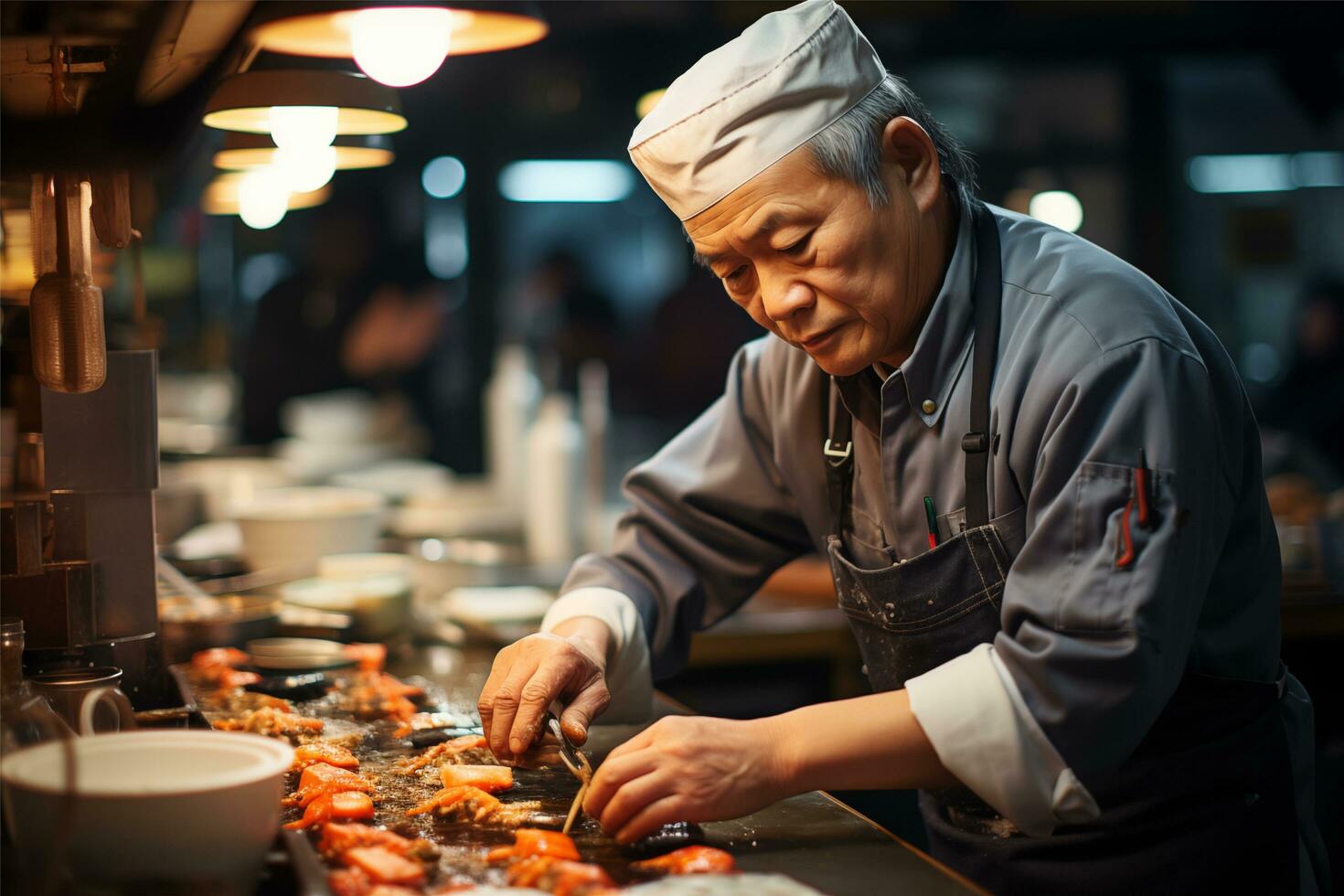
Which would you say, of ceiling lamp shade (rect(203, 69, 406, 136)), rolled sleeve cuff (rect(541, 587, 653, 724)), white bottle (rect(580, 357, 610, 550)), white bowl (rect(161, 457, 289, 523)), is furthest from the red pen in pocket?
white bowl (rect(161, 457, 289, 523))

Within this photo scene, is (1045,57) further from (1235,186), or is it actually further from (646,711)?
(646,711)

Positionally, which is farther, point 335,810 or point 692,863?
point 335,810

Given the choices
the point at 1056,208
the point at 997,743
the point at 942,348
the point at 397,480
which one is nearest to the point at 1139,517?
the point at 997,743

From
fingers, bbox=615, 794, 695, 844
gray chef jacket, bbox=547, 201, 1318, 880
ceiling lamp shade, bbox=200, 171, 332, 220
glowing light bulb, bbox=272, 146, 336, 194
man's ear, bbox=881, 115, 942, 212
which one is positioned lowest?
fingers, bbox=615, 794, 695, 844

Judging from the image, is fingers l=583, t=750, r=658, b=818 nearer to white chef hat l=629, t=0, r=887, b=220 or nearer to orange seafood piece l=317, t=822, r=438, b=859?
orange seafood piece l=317, t=822, r=438, b=859

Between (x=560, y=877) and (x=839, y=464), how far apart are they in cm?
98

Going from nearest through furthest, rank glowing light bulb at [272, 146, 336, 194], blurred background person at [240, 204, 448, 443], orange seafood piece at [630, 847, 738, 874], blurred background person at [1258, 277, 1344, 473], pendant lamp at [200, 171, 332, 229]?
orange seafood piece at [630, 847, 738, 874], glowing light bulb at [272, 146, 336, 194], pendant lamp at [200, 171, 332, 229], blurred background person at [1258, 277, 1344, 473], blurred background person at [240, 204, 448, 443]

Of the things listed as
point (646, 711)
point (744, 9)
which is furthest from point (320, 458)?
point (646, 711)

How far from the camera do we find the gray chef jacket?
5.16ft

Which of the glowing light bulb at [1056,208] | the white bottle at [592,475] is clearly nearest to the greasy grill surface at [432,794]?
the white bottle at [592,475]

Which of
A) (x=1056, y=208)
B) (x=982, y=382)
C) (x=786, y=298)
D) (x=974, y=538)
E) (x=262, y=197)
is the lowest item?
(x=974, y=538)

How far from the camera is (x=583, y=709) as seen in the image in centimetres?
198

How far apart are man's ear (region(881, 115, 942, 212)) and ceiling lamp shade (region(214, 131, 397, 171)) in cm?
137

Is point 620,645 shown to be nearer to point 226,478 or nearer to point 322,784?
point 322,784
